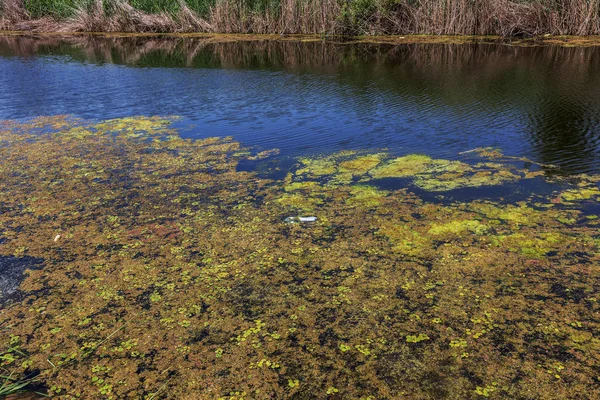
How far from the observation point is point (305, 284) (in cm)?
221

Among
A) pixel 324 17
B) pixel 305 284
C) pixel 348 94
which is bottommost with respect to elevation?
pixel 305 284

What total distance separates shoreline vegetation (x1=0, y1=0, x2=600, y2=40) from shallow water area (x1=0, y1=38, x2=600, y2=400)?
22.6 feet

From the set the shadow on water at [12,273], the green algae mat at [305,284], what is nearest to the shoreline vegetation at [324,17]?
the green algae mat at [305,284]

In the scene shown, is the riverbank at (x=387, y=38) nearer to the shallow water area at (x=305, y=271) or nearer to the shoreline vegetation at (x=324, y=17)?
the shoreline vegetation at (x=324, y=17)

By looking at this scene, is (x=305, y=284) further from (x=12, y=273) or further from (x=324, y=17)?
(x=324, y=17)

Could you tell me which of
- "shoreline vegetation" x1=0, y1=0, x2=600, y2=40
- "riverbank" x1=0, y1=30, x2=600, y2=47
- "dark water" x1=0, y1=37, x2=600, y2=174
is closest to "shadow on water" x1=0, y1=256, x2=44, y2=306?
"dark water" x1=0, y1=37, x2=600, y2=174

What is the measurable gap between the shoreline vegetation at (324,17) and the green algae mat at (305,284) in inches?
296

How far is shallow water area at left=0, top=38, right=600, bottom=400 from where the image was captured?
1.73m

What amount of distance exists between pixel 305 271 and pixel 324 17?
32.4 ft

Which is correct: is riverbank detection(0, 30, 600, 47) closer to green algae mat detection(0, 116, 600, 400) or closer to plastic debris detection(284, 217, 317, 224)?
green algae mat detection(0, 116, 600, 400)

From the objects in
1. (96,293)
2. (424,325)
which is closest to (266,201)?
(96,293)

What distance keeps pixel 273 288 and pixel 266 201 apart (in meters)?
0.97

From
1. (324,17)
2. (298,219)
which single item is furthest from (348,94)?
(324,17)

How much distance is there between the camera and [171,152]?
4.06 m
